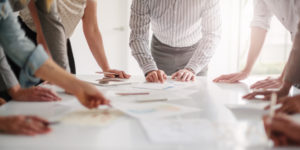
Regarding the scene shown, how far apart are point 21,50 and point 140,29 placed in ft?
3.77

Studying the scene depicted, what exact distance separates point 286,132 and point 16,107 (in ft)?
3.03

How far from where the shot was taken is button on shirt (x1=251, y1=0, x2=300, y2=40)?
1.61m

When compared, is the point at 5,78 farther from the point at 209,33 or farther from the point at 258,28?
the point at 258,28

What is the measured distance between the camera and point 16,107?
1145mm

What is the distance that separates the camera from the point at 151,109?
108 cm

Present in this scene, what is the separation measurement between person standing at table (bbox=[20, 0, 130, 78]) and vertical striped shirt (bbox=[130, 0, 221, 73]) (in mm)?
228

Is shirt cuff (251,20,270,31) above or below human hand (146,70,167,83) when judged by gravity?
above

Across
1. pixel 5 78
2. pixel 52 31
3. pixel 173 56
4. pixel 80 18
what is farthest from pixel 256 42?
pixel 5 78

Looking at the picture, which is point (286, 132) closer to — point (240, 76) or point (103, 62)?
point (240, 76)

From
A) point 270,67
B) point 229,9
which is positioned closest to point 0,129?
point 229,9

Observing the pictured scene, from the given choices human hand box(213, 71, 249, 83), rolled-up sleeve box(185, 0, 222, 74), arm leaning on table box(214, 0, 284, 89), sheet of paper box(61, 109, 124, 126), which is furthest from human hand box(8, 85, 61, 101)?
arm leaning on table box(214, 0, 284, 89)

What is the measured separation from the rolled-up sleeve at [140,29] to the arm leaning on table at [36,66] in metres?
1.01

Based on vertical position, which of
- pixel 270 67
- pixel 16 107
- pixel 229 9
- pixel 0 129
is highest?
pixel 0 129

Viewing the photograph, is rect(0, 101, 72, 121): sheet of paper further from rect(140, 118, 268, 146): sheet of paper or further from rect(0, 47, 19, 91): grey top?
rect(140, 118, 268, 146): sheet of paper
